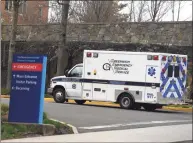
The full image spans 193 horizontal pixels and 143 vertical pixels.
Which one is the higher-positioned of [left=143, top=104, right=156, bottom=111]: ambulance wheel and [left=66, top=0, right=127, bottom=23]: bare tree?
[left=66, top=0, right=127, bottom=23]: bare tree

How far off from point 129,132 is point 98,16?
27723mm

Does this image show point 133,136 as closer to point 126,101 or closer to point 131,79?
point 131,79

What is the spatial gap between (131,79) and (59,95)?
4013mm

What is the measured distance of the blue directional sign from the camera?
10.6 m

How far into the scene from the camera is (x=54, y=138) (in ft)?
33.1

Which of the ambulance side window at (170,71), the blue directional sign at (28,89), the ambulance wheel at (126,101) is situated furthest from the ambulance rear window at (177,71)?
the blue directional sign at (28,89)

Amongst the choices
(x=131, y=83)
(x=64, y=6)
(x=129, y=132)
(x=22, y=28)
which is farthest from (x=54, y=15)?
(x=129, y=132)

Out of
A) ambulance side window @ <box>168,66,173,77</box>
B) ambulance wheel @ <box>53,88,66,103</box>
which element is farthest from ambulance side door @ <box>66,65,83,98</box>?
ambulance side window @ <box>168,66,173,77</box>

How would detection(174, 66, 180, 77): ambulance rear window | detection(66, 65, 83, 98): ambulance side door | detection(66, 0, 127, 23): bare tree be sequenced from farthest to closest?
1. detection(66, 0, 127, 23): bare tree
2. detection(66, 65, 83, 98): ambulance side door
3. detection(174, 66, 180, 77): ambulance rear window

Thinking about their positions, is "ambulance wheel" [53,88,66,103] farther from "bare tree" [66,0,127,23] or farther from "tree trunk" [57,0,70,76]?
"bare tree" [66,0,127,23]

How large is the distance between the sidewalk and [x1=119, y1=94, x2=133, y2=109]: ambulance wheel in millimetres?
6760

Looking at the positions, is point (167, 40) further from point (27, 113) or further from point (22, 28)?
point (27, 113)

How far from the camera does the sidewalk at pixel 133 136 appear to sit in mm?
10133

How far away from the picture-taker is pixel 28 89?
10.6 m
